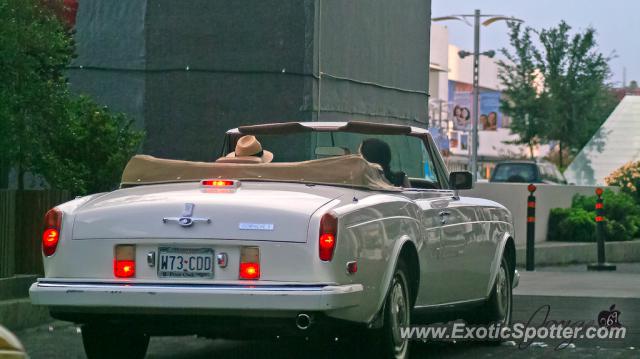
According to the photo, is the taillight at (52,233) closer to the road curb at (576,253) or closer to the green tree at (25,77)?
the green tree at (25,77)

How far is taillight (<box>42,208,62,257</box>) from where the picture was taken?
328 inches

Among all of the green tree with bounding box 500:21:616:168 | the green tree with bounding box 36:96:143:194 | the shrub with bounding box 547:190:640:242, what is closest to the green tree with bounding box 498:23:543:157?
the green tree with bounding box 500:21:616:168

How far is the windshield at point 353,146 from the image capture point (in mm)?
10398

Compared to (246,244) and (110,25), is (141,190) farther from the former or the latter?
(110,25)

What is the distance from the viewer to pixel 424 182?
34.4ft

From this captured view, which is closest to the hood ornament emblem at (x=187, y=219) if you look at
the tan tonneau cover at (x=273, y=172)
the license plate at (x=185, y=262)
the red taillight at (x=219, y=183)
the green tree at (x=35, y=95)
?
the license plate at (x=185, y=262)

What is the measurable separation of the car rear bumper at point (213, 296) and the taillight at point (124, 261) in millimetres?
73

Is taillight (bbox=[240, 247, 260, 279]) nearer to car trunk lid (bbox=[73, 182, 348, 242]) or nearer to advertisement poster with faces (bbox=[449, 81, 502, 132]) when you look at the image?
car trunk lid (bbox=[73, 182, 348, 242])

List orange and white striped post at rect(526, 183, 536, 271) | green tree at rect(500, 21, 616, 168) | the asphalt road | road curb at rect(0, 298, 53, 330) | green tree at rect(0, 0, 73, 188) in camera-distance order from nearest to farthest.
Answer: the asphalt road, road curb at rect(0, 298, 53, 330), green tree at rect(0, 0, 73, 188), orange and white striped post at rect(526, 183, 536, 271), green tree at rect(500, 21, 616, 168)

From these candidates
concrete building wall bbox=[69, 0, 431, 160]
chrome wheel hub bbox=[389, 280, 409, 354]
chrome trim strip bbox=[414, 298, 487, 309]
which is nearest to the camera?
chrome wheel hub bbox=[389, 280, 409, 354]

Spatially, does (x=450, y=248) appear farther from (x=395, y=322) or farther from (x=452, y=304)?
(x=395, y=322)

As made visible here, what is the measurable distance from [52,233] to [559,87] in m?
51.2

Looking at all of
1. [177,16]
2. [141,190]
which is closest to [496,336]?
[141,190]

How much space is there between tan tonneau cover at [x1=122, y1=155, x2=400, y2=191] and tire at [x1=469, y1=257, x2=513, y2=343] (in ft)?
6.09
